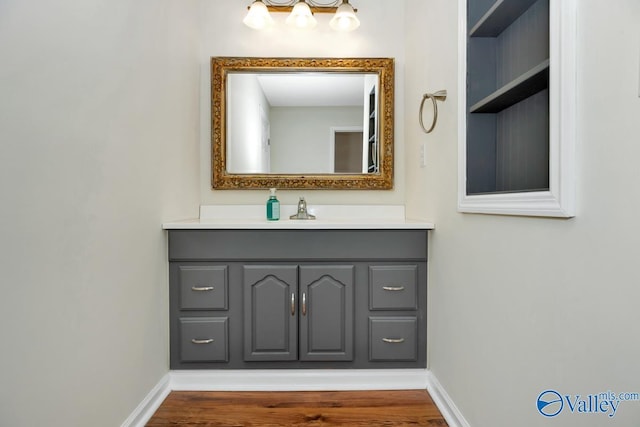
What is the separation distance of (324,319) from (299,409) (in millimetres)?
400

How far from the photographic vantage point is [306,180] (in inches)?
84.1

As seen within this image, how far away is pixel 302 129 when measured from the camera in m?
2.13

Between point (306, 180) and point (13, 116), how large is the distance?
1.46 m

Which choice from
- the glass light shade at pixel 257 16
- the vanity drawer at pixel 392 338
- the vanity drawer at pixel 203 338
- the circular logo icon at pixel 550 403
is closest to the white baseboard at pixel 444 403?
the vanity drawer at pixel 392 338

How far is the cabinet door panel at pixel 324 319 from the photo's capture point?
5.61 ft

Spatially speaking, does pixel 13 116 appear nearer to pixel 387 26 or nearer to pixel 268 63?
pixel 268 63

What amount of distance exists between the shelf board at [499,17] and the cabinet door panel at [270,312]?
123 cm

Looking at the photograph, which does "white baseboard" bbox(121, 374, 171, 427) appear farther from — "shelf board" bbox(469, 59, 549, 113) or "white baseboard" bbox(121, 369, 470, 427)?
"shelf board" bbox(469, 59, 549, 113)

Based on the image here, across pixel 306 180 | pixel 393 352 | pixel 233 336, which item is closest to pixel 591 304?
pixel 393 352

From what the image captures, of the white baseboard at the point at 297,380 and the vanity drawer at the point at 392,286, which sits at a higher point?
the vanity drawer at the point at 392,286

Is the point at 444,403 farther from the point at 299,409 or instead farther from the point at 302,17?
the point at 302,17

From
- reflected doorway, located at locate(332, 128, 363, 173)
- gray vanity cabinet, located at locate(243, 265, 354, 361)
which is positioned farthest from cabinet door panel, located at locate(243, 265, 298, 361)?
reflected doorway, located at locate(332, 128, 363, 173)

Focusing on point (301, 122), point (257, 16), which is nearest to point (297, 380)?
point (301, 122)

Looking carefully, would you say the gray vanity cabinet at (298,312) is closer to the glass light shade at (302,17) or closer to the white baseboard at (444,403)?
the white baseboard at (444,403)
